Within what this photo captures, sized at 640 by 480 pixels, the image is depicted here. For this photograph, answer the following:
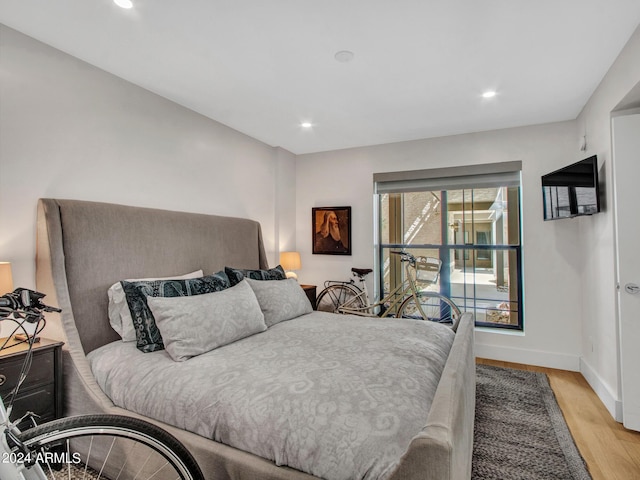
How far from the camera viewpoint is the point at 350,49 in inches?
87.1

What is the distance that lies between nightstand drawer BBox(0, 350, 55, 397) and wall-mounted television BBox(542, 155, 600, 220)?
393 centimetres

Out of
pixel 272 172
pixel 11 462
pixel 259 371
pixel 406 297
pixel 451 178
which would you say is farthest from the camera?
pixel 272 172

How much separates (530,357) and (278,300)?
2.87m

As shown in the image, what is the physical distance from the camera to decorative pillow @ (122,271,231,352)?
2.06 metres

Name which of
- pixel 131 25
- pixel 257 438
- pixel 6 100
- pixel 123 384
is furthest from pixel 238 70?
pixel 257 438

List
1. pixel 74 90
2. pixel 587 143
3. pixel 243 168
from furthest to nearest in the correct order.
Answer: pixel 243 168, pixel 587 143, pixel 74 90

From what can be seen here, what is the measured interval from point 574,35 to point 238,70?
220cm

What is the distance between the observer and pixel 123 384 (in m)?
1.80

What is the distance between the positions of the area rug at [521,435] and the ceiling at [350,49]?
8.48ft

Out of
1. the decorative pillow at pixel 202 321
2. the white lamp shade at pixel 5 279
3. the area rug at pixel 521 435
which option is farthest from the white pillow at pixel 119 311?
the area rug at pixel 521 435

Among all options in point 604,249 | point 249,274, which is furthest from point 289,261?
point 604,249

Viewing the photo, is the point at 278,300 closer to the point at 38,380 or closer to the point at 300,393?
the point at 300,393

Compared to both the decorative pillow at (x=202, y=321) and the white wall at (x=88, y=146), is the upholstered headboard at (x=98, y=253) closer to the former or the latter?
the white wall at (x=88, y=146)

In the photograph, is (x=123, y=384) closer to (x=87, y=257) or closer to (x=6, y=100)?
(x=87, y=257)
